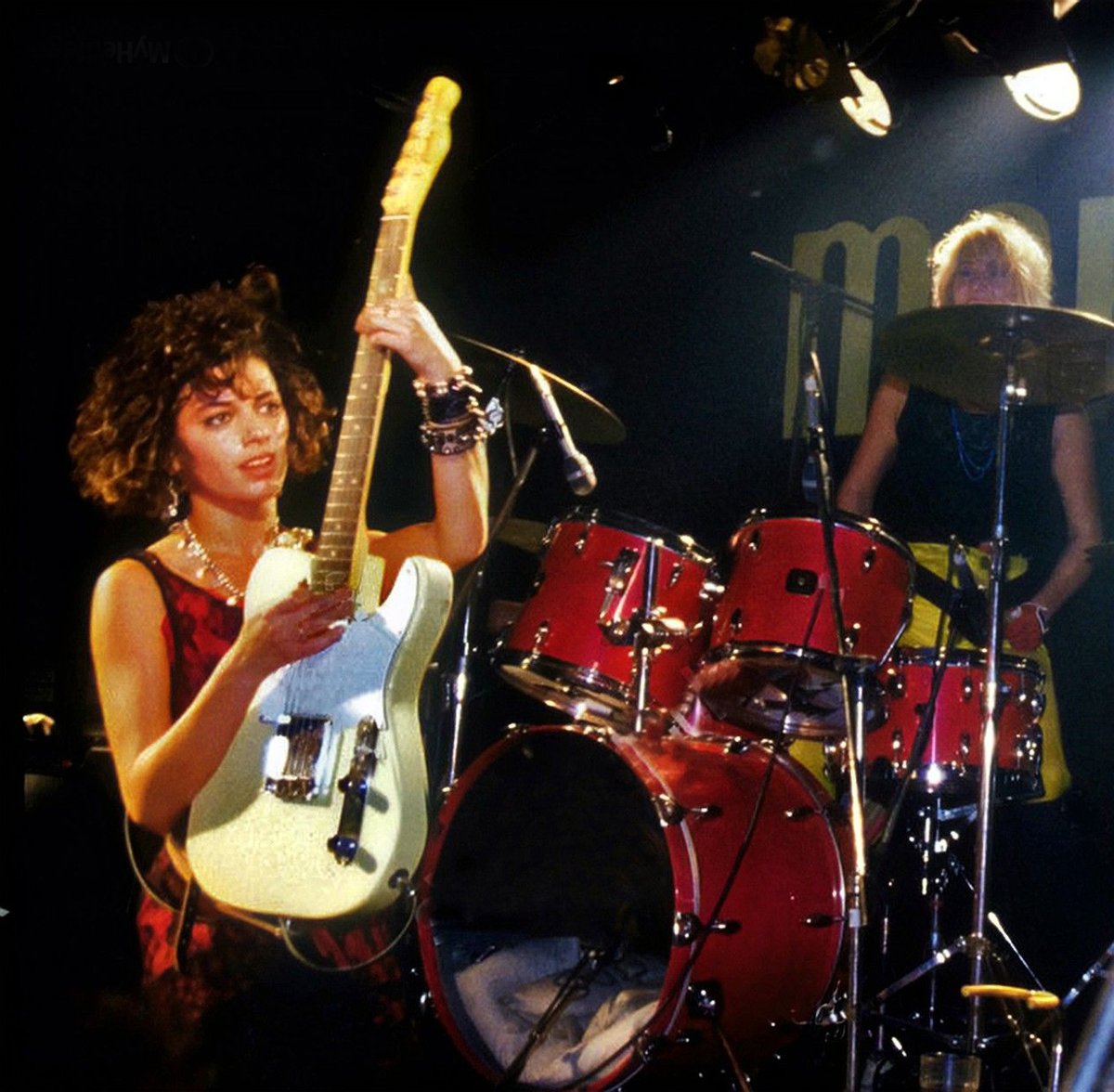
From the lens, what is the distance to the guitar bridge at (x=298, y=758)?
3.11 m

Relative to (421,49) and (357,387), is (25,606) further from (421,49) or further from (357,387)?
(421,49)

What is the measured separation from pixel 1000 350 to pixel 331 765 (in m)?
1.72

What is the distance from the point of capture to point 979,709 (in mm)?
3219

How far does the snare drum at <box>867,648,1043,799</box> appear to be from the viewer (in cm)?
324

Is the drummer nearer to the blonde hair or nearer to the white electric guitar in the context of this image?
the blonde hair

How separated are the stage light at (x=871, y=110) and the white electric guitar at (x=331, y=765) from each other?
6.62 feet

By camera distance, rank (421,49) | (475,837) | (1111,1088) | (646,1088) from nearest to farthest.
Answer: (1111,1088) → (646,1088) → (475,837) → (421,49)

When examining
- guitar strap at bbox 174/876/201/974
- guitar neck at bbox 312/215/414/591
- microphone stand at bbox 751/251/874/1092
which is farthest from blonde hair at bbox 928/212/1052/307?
guitar strap at bbox 174/876/201/974

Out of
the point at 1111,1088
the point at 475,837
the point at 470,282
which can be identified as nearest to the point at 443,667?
the point at 475,837

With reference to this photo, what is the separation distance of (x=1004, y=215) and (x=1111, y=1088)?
3.37m

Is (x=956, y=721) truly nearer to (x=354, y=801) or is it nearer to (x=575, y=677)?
(x=575, y=677)

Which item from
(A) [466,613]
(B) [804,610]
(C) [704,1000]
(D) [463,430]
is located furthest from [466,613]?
(C) [704,1000]

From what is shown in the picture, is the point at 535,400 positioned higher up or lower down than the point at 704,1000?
higher up

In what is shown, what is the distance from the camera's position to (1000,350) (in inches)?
122
